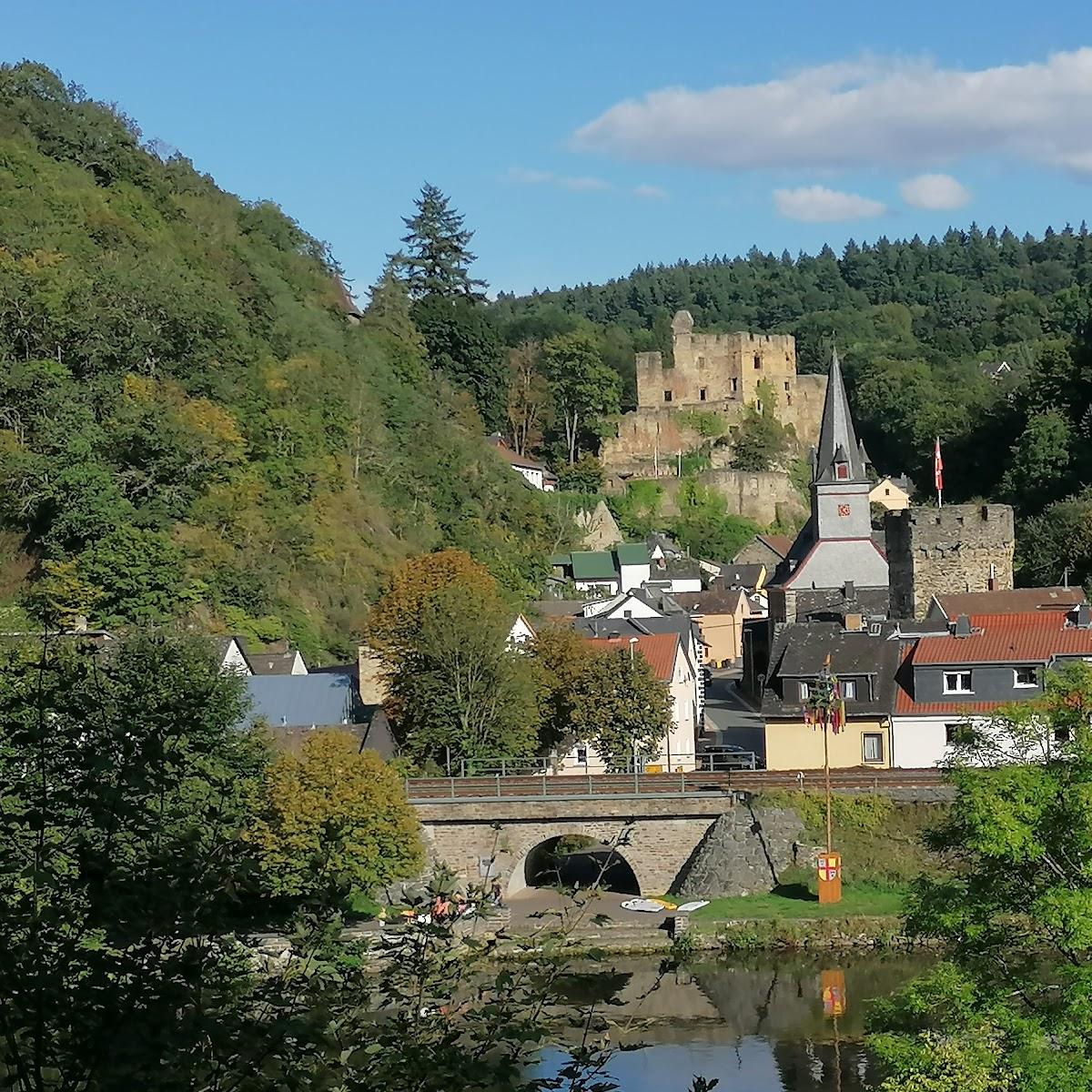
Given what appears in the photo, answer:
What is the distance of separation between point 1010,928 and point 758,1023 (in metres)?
10.8

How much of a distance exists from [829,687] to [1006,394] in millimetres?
56349

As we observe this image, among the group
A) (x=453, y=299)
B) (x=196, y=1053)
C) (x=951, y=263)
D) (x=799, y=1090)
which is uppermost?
(x=951, y=263)

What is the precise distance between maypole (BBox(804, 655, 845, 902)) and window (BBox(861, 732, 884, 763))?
715 millimetres

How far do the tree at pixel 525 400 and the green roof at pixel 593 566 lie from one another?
44.7 ft

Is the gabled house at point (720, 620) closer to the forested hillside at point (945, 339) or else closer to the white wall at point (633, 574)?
the white wall at point (633, 574)

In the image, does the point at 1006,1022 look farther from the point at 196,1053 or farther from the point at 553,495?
the point at 553,495

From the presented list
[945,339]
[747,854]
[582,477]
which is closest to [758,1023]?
[747,854]

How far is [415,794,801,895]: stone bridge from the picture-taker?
36438mm

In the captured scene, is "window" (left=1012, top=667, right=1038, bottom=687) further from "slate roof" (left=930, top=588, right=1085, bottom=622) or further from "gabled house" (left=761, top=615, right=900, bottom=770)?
"slate roof" (left=930, top=588, right=1085, bottom=622)

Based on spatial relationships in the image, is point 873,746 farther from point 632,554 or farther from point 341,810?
point 632,554

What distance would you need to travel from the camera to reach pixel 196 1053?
712 centimetres

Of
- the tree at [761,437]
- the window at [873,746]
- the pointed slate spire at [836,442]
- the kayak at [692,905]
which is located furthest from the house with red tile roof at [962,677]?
the tree at [761,437]

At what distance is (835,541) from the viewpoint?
194 ft

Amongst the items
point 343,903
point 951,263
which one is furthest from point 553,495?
point 951,263
